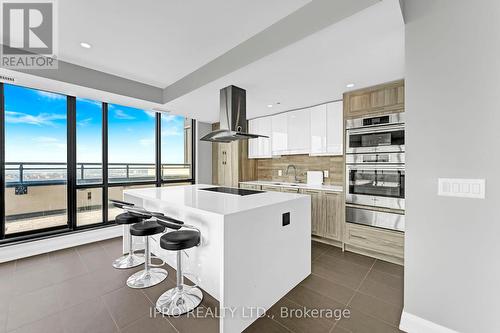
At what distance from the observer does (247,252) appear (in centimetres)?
163

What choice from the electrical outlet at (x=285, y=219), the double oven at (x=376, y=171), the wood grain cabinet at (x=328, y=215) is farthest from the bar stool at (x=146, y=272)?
the double oven at (x=376, y=171)

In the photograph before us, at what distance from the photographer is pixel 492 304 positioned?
1289mm

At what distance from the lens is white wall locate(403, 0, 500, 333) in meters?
1.30

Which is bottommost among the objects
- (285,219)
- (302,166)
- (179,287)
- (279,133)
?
(179,287)

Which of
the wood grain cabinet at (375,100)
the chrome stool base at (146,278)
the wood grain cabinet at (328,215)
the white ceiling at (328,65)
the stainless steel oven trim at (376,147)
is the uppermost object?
the white ceiling at (328,65)

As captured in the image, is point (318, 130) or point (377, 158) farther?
point (318, 130)

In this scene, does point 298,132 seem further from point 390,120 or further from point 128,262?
point 128,262

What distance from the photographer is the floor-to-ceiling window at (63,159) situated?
3.02m

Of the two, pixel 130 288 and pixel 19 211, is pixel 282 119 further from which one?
pixel 19 211

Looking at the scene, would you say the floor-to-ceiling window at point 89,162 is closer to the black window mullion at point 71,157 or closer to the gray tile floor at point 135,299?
the black window mullion at point 71,157
